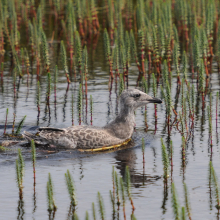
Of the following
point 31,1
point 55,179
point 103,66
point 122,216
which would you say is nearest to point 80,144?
point 55,179

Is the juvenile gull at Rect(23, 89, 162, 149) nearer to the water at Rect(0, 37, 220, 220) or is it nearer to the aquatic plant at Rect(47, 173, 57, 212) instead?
the water at Rect(0, 37, 220, 220)


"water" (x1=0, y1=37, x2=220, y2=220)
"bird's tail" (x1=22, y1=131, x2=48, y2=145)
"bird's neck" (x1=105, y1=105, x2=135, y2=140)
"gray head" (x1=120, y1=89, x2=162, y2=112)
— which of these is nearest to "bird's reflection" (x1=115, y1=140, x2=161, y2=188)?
"water" (x1=0, y1=37, x2=220, y2=220)

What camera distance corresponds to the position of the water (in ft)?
26.1

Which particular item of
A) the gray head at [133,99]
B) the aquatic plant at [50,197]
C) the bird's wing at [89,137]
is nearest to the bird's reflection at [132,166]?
the bird's wing at [89,137]

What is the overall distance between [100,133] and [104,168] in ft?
4.93

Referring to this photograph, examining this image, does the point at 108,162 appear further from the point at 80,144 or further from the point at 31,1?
the point at 31,1

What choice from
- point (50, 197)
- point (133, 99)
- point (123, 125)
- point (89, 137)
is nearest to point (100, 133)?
point (89, 137)

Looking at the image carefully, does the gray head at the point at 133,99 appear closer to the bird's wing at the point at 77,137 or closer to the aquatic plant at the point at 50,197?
the bird's wing at the point at 77,137

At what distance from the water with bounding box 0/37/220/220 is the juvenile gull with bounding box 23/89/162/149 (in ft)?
0.87

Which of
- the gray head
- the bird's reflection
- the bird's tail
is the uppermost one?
the gray head

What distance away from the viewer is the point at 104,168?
9.82 meters

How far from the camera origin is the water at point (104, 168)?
7.97 metres

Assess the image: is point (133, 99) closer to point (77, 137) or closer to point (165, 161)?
point (77, 137)

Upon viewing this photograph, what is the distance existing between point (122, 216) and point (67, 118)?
5995 millimetres
